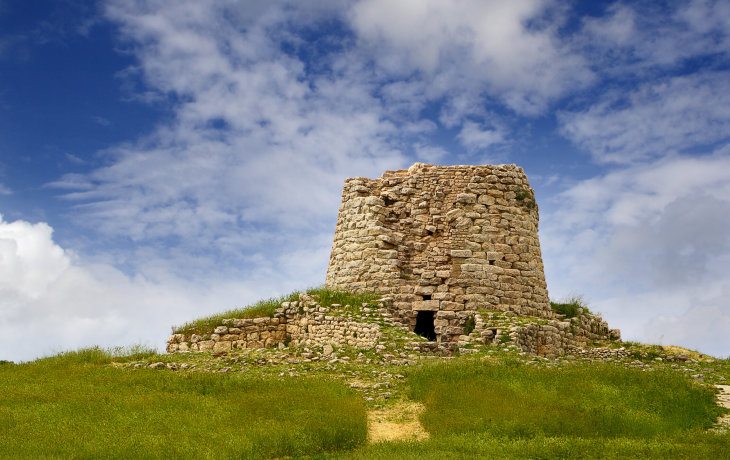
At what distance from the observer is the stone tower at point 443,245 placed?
2447 centimetres

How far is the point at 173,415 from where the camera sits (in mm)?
15047

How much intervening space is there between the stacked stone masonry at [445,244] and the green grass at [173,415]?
25.2ft

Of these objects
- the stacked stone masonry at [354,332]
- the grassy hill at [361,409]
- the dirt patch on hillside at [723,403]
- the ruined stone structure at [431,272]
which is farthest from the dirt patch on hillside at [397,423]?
the ruined stone structure at [431,272]

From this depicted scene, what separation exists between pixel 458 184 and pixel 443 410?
11823mm

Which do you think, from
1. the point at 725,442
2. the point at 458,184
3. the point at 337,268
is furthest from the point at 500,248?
the point at 725,442

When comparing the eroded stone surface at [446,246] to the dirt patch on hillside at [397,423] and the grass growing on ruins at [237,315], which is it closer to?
the grass growing on ruins at [237,315]

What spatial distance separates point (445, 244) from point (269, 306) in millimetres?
7091

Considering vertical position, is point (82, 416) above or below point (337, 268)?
below

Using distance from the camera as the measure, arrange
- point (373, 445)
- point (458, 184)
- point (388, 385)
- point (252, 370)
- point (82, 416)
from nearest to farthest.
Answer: point (373, 445) → point (82, 416) → point (388, 385) → point (252, 370) → point (458, 184)

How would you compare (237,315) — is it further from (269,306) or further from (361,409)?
(361,409)

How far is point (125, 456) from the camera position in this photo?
12703mm

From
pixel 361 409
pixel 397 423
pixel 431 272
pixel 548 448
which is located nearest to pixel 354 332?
pixel 431 272

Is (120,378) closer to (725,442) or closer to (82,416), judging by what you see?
(82,416)

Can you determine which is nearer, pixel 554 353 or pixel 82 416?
pixel 82 416
